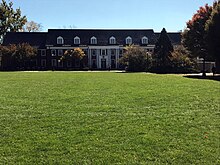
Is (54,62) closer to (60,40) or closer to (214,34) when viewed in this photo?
(60,40)

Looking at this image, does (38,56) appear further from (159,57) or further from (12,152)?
Answer: (12,152)

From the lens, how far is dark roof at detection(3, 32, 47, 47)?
226 ft

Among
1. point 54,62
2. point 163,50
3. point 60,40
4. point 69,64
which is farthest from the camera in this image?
point 60,40

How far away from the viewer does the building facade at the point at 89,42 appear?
2709 inches

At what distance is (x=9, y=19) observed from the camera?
74000 millimetres

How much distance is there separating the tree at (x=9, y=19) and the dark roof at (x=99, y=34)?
34.6 ft

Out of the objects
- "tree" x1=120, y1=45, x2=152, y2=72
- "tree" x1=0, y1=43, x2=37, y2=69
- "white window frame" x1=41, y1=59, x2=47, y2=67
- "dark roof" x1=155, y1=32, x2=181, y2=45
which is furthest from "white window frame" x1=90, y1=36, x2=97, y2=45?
"tree" x1=120, y1=45, x2=152, y2=72

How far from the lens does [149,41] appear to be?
7100 centimetres

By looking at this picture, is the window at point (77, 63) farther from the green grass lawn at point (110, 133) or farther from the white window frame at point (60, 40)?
the green grass lawn at point (110, 133)

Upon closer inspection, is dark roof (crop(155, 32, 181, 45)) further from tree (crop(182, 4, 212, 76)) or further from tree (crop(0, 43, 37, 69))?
tree (crop(182, 4, 212, 76))

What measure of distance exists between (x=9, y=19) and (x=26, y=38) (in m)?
8.03

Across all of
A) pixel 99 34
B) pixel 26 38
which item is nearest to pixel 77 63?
pixel 99 34

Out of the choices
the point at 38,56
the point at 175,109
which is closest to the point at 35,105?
the point at 175,109

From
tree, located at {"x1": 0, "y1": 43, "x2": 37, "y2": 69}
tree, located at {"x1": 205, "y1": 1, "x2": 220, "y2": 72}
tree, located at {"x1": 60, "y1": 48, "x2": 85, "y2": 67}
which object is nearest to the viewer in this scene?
tree, located at {"x1": 205, "y1": 1, "x2": 220, "y2": 72}
